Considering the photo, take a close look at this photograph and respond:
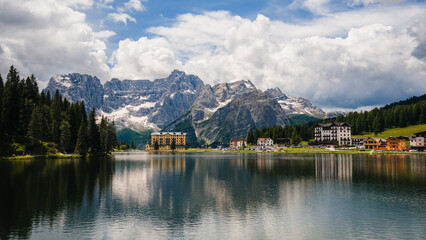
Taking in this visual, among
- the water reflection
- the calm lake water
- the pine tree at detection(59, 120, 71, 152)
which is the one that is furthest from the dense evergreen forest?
the calm lake water

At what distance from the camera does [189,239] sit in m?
30.6

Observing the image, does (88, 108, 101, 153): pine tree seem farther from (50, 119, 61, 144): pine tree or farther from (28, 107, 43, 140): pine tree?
(28, 107, 43, 140): pine tree

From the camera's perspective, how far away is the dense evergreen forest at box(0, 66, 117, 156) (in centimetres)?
14125

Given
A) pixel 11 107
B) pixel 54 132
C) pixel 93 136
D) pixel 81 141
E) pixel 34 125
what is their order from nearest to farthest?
pixel 34 125
pixel 11 107
pixel 54 132
pixel 81 141
pixel 93 136

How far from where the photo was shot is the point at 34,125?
463ft

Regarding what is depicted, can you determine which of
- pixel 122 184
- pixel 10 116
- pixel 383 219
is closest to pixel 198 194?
pixel 122 184

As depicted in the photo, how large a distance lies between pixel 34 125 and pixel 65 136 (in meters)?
20.6

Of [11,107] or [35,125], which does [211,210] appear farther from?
[11,107]

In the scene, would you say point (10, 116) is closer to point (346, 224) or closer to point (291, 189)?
point (291, 189)

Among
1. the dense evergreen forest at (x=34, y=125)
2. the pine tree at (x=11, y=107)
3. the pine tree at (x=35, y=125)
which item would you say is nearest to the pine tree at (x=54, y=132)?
the dense evergreen forest at (x=34, y=125)

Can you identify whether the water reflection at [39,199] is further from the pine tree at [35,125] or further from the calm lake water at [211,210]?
the pine tree at [35,125]

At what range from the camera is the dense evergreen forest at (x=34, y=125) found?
14125cm

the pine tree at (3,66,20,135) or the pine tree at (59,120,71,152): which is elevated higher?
the pine tree at (3,66,20,135)

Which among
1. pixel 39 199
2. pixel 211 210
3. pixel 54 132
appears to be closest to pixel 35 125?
pixel 54 132
